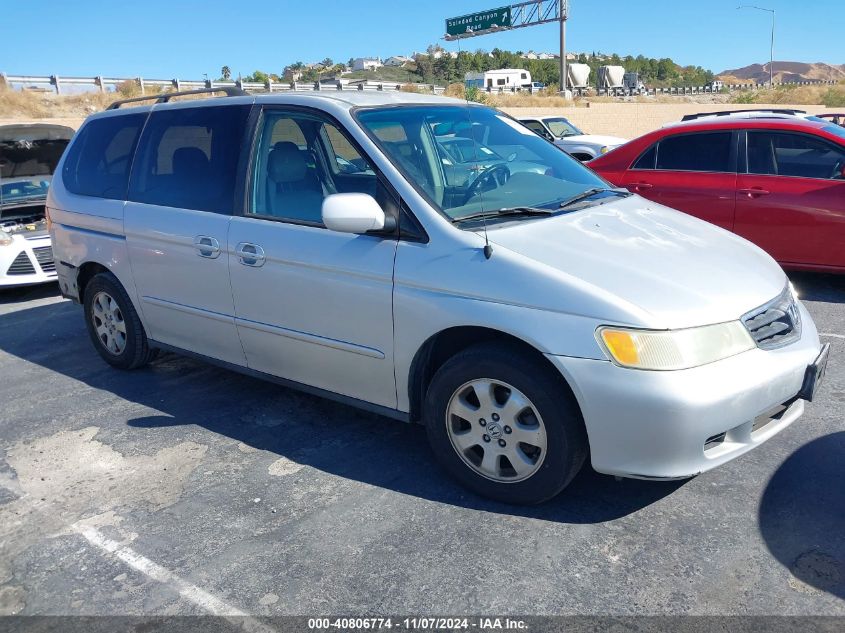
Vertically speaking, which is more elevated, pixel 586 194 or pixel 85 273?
pixel 586 194

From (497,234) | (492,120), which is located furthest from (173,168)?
(497,234)

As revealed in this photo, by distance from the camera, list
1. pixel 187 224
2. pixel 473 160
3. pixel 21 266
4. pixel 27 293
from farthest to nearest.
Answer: pixel 27 293 → pixel 21 266 → pixel 187 224 → pixel 473 160

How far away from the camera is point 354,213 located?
344cm

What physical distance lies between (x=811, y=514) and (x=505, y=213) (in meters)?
1.87

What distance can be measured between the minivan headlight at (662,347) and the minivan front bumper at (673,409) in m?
0.03

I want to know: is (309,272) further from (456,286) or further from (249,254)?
(456,286)

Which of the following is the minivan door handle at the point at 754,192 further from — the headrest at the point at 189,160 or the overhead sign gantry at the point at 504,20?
the overhead sign gantry at the point at 504,20

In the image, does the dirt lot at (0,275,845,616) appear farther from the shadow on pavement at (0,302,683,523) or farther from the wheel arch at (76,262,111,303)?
the wheel arch at (76,262,111,303)

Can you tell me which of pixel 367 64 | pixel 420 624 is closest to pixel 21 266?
pixel 420 624

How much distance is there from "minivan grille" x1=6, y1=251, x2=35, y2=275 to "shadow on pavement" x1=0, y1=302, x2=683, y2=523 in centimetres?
167

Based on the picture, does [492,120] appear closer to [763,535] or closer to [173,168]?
[173,168]

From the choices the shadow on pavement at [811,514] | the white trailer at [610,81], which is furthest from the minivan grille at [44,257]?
the white trailer at [610,81]

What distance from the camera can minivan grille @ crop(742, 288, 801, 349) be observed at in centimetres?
315

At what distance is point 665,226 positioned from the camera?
384 centimetres
